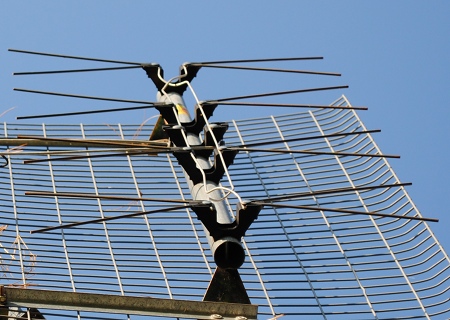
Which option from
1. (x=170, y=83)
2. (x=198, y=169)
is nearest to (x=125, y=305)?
(x=198, y=169)

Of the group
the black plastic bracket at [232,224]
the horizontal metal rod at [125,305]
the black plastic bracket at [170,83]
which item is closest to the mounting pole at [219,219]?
the black plastic bracket at [232,224]

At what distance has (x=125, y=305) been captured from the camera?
33.6 ft

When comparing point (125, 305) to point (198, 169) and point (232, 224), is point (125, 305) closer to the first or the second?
point (232, 224)

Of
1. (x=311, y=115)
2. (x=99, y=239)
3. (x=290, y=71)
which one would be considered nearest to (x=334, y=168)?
(x=311, y=115)

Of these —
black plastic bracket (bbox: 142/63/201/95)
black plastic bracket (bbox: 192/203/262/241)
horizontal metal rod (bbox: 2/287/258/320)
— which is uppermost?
black plastic bracket (bbox: 142/63/201/95)

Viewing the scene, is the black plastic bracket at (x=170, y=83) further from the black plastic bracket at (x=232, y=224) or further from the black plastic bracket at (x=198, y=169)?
the black plastic bracket at (x=232, y=224)

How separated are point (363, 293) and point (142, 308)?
4.87m

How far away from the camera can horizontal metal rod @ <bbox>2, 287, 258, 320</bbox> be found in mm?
10148

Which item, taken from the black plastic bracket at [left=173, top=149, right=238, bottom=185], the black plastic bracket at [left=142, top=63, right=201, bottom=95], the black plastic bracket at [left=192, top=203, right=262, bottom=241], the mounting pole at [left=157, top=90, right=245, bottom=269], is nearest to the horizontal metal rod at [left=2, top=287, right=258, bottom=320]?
the mounting pole at [left=157, top=90, right=245, bottom=269]

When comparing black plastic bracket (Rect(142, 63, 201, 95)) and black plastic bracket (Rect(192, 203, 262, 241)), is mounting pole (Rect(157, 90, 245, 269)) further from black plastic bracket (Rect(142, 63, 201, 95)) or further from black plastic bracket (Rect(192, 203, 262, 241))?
black plastic bracket (Rect(142, 63, 201, 95))

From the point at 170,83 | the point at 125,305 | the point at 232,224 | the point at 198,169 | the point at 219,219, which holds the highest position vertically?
the point at 170,83

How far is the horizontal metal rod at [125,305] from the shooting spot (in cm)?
1015

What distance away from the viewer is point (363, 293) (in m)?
14.4

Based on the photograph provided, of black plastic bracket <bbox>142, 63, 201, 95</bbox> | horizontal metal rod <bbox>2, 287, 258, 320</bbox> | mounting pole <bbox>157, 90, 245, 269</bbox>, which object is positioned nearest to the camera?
horizontal metal rod <bbox>2, 287, 258, 320</bbox>
